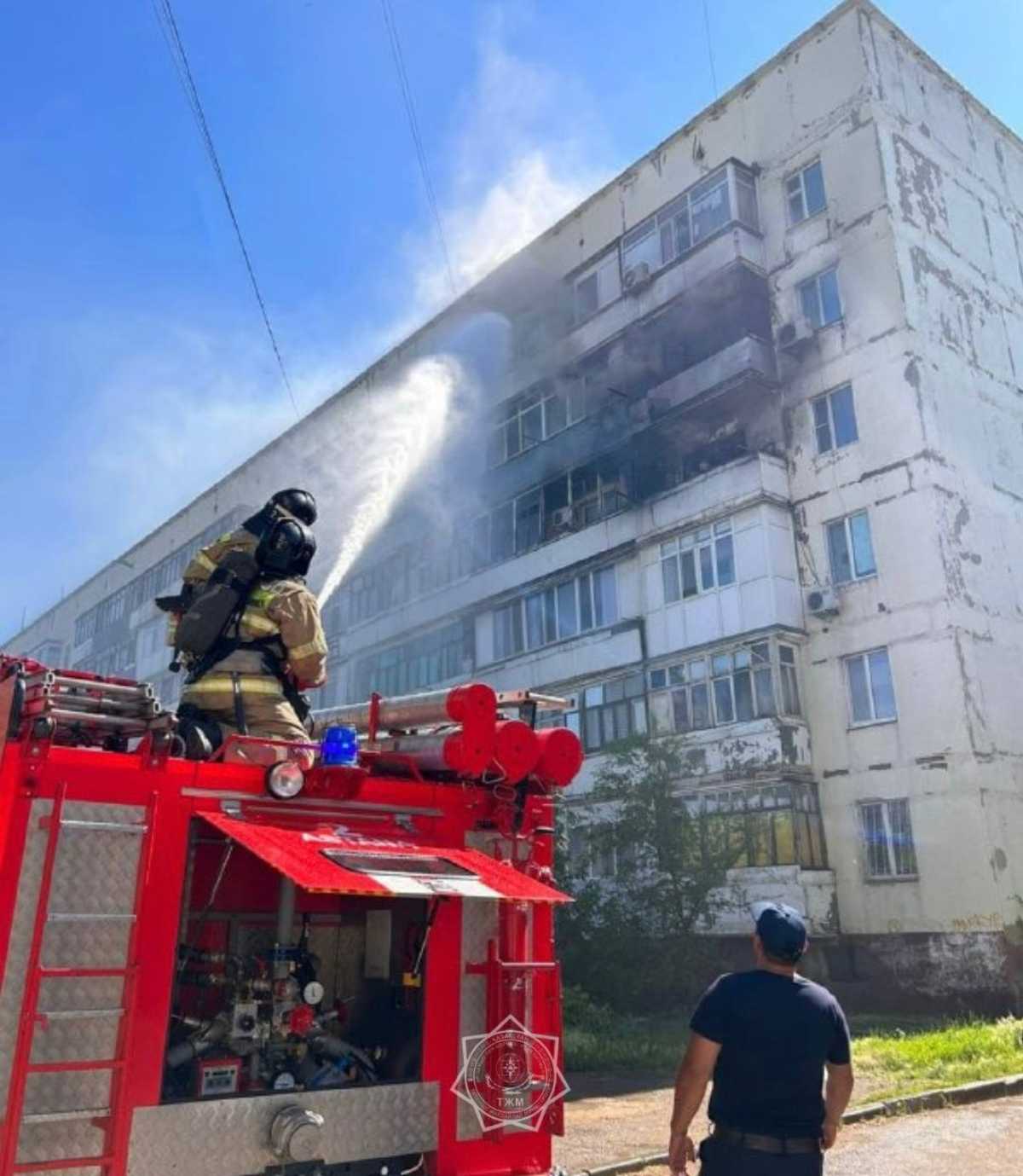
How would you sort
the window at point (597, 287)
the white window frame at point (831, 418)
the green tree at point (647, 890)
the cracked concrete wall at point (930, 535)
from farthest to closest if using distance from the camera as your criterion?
the window at point (597, 287) → the white window frame at point (831, 418) → the cracked concrete wall at point (930, 535) → the green tree at point (647, 890)

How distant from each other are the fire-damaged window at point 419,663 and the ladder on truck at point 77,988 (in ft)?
77.7

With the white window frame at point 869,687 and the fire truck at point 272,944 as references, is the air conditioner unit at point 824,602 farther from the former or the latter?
the fire truck at point 272,944

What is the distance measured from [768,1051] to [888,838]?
659 inches

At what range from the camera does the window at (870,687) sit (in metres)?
19.3

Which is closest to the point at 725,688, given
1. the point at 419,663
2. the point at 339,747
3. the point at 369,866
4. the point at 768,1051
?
the point at 419,663

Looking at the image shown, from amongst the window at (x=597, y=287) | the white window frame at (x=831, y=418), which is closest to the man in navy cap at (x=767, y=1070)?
the white window frame at (x=831, y=418)

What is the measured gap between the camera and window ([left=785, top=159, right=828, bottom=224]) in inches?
911

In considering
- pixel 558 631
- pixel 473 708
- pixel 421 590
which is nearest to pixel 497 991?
pixel 473 708

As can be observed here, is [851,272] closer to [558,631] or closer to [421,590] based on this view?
[558,631]

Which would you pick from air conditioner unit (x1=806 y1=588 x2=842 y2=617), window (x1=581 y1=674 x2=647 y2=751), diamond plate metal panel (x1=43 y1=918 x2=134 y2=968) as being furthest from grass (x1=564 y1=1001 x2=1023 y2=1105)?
window (x1=581 y1=674 x2=647 y2=751)

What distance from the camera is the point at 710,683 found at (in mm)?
21109

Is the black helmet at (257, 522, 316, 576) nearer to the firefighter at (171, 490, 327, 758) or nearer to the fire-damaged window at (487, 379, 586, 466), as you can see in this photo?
the firefighter at (171, 490, 327, 758)

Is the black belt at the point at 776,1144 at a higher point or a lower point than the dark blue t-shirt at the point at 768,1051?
lower

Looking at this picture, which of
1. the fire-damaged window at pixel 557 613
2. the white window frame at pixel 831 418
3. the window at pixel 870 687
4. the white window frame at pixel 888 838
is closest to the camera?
the white window frame at pixel 888 838
